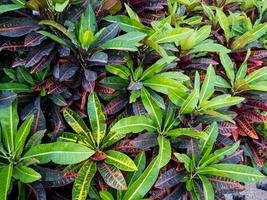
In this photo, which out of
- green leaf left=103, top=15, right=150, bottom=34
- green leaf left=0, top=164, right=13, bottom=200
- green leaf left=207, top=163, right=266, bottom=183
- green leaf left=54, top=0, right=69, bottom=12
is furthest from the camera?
green leaf left=103, top=15, right=150, bottom=34

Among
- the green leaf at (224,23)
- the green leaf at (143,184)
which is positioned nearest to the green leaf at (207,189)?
the green leaf at (143,184)

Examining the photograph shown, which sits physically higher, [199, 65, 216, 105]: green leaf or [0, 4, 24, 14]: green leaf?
[0, 4, 24, 14]: green leaf

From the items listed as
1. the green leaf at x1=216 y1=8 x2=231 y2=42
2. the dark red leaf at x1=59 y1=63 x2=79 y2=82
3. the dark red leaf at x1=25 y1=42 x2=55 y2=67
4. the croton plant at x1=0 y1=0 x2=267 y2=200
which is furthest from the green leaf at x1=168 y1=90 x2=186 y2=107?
the green leaf at x1=216 y1=8 x2=231 y2=42

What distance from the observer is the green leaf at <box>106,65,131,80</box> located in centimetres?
164

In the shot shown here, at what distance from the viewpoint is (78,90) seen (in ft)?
5.50

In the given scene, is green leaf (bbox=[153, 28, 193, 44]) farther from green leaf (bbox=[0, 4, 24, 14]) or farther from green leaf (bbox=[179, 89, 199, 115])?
green leaf (bbox=[0, 4, 24, 14])

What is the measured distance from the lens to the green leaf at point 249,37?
2.04m

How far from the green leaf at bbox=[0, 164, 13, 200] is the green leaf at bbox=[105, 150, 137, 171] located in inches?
16.1

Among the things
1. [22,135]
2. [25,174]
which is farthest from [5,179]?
[22,135]

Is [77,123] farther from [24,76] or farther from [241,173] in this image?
[241,173]

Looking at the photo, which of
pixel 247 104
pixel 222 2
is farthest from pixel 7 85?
pixel 222 2

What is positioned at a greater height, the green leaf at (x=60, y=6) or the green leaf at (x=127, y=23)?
the green leaf at (x=60, y=6)

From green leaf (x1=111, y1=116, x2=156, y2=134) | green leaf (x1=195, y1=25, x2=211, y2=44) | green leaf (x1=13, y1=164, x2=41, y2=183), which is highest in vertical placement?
green leaf (x1=195, y1=25, x2=211, y2=44)

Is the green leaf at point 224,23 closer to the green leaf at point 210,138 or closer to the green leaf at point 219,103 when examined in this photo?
the green leaf at point 219,103
